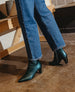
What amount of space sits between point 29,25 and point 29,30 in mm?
32

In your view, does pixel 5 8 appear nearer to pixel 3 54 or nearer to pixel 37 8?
pixel 3 54

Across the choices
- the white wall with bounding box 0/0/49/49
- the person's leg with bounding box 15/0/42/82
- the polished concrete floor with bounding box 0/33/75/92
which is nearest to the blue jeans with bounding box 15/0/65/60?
the person's leg with bounding box 15/0/42/82

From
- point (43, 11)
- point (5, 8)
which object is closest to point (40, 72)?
point (43, 11)

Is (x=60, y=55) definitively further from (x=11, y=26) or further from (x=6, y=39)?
(x=6, y=39)

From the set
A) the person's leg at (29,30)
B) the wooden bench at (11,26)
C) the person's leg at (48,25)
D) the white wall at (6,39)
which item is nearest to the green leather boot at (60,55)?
the person's leg at (48,25)

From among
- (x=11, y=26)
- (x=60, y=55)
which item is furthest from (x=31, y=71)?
(x=11, y=26)

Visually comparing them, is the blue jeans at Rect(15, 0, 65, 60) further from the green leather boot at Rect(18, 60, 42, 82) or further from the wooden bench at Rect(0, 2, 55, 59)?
the wooden bench at Rect(0, 2, 55, 59)

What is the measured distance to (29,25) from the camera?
0.93 meters

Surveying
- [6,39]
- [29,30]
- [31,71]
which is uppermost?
[29,30]

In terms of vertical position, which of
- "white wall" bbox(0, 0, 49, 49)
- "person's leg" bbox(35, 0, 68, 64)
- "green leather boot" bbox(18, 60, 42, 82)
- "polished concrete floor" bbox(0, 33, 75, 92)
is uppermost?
"person's leg" bbox(35, 0, 68, 64)

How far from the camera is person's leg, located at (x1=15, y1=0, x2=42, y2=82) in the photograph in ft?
2.96

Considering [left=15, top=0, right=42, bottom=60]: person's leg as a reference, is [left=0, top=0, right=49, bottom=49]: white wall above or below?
below

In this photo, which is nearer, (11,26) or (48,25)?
(48,25)

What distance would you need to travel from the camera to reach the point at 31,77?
983 mm
